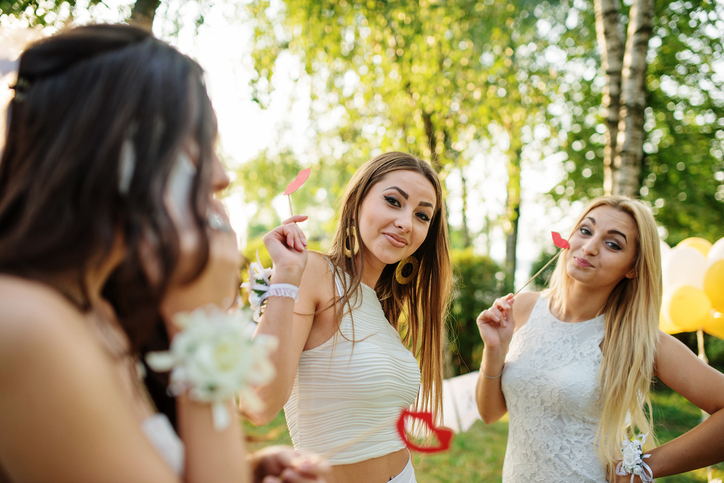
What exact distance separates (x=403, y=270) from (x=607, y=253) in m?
1.17

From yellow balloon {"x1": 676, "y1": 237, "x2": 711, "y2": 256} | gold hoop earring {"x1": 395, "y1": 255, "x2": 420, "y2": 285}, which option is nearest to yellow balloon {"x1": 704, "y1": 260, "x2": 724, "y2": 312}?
yellow balloon {"x1": 676, "y1": 237, "x2": 711, "y2": 256}

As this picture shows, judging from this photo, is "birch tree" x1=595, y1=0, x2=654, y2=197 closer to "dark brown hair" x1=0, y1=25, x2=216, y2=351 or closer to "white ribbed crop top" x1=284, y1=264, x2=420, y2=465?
"white ribbed crop top" x1=284, y1=264, x2=420, y2=465

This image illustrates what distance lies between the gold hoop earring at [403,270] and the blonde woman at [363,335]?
13 centimetres

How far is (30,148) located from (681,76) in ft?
39.2

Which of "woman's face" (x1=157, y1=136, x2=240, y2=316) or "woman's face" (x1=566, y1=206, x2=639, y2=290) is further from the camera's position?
"woman's face" (x1=566, y1=206, x2=639, y2=290)

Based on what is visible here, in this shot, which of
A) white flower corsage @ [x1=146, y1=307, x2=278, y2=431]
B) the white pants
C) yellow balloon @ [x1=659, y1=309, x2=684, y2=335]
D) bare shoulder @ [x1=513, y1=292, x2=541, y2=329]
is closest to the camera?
white flower corsage @ [x1=146, y1=307, x2=278, y2=431]

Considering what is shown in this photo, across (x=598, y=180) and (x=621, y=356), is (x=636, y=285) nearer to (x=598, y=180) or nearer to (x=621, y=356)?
(x=621, y=356)

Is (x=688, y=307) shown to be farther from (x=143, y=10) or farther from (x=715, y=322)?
(x=143, y=10)

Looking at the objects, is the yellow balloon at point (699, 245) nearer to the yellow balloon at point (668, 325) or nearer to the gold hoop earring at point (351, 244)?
the yellow balloon at point (668, 325)

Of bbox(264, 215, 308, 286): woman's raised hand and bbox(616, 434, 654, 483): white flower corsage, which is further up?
bbox(264, 215, 308, 286): woman's raised hand

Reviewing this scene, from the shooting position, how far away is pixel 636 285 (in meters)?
2.67

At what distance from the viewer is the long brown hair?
2496 millimetres

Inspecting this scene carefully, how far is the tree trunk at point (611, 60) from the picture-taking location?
503 centimetres

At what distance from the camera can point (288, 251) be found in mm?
1839
